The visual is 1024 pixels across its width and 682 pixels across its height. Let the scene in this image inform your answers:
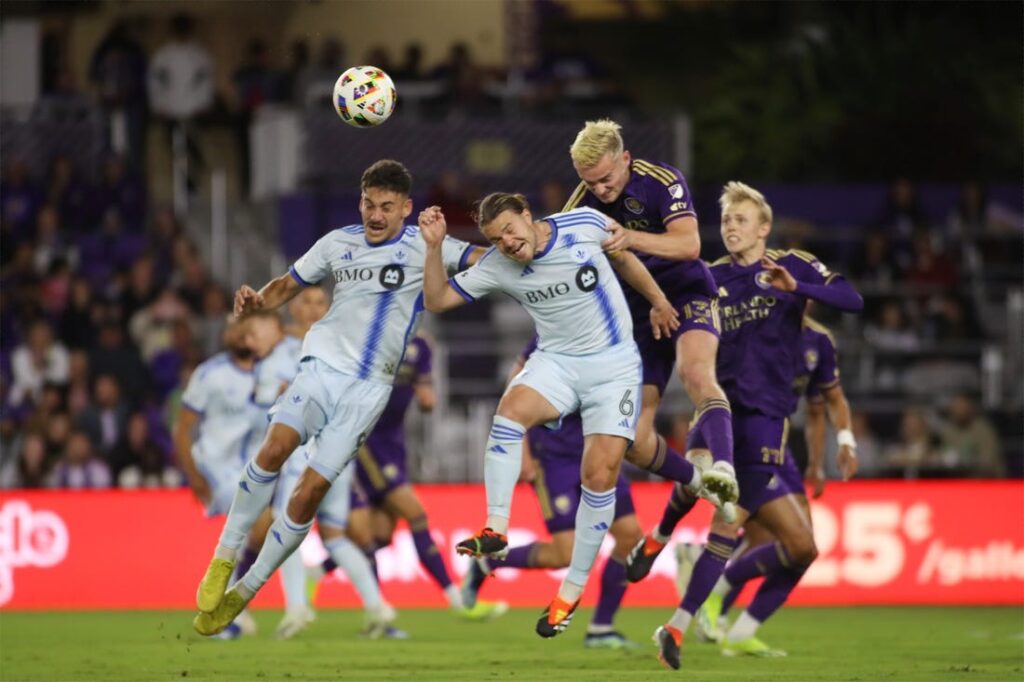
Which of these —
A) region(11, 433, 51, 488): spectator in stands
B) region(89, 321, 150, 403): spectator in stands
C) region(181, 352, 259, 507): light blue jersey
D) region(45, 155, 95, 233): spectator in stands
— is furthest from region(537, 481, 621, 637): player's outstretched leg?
region(45, 155, 95, 233): spectator in stands

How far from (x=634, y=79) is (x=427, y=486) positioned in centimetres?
1381

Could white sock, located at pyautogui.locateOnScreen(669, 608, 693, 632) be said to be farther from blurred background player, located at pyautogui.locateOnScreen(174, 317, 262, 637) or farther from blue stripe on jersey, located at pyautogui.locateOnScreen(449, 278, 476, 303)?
blurred background player, located at pyautogui.locateOnScreen(174, 317, 262, 637)

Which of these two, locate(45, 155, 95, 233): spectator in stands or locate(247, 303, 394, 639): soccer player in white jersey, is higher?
locate(45, 155, 95, 233): spectator in stands

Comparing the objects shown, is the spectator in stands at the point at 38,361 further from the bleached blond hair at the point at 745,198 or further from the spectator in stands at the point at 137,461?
the bleached blond hair at the point at 745,198

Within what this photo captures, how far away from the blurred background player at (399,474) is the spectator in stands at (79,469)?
4239 millimetres

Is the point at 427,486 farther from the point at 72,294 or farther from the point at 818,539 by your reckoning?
the point at 72,294

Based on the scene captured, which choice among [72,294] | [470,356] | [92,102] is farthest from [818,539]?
[92,102]

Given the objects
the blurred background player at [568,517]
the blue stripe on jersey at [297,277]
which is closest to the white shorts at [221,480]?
the blurred background player at [568,517]

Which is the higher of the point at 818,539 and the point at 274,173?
the point at 274,173

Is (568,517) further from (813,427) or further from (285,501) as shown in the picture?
(285,501)

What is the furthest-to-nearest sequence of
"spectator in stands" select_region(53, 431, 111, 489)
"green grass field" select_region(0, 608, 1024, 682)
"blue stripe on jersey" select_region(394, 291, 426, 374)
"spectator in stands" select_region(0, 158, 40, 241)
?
"spectator in stands" select_region(0, 158, 40, 241), "spectator in stands" select_region(53, 431, 111, 489), "blue stripe on jersey" select_region(394, 291, 426, 374), "green grass field" select_region(0, 608, 1024, 682)

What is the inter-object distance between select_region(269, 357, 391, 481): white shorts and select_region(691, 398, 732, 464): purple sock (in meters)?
1.85

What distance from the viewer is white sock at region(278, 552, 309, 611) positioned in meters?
13.1

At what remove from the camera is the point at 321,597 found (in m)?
16.7
